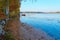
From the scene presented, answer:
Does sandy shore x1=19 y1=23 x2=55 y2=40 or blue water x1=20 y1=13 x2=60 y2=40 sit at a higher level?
blue water x1=20 y1=13 x2=60 y2=40

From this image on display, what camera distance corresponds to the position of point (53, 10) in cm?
221

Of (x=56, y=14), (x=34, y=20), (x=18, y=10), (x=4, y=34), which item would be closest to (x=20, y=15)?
(x=18, y=10)

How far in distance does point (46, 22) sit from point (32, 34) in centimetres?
26

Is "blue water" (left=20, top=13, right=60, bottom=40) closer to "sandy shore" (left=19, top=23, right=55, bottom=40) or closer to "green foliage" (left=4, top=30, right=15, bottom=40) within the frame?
"sandy shore" (left=19, top=23, right=55, bottom=40)

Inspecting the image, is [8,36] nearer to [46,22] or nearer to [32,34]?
[32,34]

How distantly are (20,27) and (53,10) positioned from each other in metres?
0.53

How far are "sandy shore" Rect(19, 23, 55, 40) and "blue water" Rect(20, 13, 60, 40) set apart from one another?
0.05 m

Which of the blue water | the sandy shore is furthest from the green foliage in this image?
the blue water

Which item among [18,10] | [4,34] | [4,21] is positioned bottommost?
[4,34]

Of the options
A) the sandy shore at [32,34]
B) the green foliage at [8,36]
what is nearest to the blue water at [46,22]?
the sandy shore at [32,34]

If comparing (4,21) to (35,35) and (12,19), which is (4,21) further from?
(35,35)

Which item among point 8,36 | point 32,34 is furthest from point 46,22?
point 8,36

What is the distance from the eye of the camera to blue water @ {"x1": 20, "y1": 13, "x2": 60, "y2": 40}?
2.11 metres

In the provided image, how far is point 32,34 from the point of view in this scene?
84.0 inches
